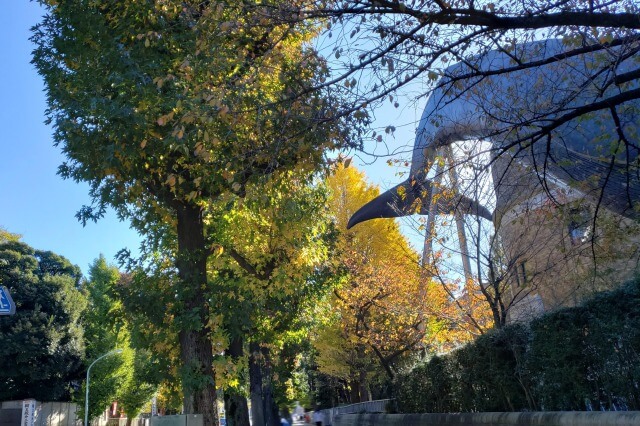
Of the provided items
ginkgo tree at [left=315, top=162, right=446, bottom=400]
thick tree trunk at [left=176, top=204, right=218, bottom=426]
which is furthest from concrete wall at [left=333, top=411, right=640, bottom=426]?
thick tree trunk at [left=176, top=204, right=218, bottom=426]

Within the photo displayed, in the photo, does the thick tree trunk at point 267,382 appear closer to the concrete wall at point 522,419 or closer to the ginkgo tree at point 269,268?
the ginkgo tree at point 269,268

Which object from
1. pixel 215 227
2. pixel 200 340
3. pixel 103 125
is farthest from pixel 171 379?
pixel 103 125

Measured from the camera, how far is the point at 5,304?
11.2m

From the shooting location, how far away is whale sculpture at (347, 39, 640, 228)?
269 inches

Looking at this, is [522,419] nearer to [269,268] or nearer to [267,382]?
[269,268]

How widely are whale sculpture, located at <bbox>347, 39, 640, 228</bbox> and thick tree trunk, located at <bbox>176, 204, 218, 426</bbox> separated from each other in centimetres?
446

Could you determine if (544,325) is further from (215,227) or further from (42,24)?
(42,24)

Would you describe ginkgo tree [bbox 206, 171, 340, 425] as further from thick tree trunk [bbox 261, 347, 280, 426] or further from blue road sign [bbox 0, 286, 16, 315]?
thick tree trunk [bbox 261, 347, 280, 426]

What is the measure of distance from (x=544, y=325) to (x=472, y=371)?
10.5 feet

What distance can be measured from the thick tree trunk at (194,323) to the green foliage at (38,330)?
2818 cm

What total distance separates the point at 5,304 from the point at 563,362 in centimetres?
976

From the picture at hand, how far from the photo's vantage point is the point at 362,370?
98.2 feet

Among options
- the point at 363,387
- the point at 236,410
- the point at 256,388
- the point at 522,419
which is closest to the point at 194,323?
the point at 522,419

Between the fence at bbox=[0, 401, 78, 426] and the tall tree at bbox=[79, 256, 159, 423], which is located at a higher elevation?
the tall tree at bbox=[79, 256, 159, 423]
